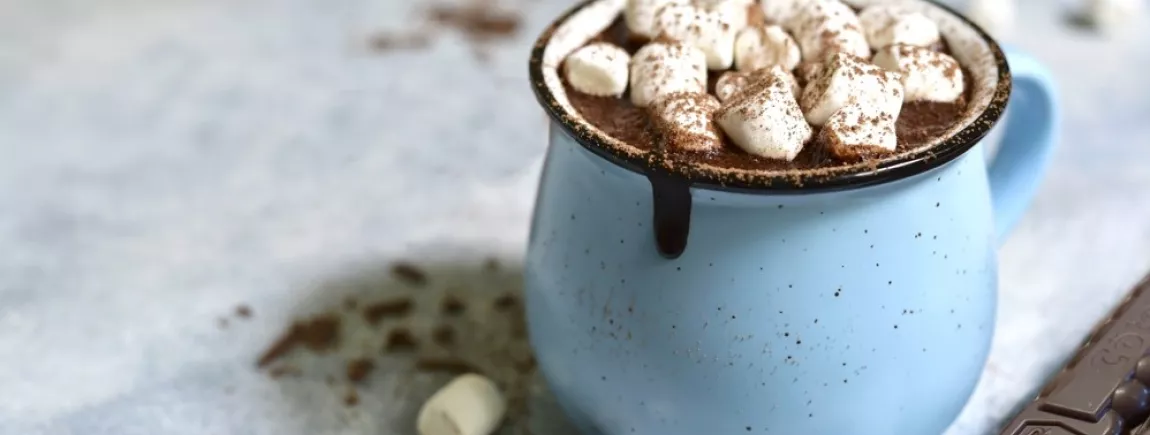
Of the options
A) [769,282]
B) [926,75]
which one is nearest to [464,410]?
[769,282]

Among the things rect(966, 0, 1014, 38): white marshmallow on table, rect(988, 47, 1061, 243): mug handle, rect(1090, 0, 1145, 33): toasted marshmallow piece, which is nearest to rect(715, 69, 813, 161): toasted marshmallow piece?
rect(988, 47, 1061, 243): mug handle

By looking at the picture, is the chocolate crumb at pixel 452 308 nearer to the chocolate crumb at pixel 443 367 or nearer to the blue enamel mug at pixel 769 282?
the chocolate crumb at pixel 443 367

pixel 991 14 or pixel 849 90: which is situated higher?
pixel 849 90

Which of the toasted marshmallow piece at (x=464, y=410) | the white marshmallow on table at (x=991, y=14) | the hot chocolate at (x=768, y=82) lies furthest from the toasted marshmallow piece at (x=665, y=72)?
the white marshmallow on table at (x=991, y=14)

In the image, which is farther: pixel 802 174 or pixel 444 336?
pixel 444 336

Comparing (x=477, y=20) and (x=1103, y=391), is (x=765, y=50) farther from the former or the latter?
(x=477, y=20)

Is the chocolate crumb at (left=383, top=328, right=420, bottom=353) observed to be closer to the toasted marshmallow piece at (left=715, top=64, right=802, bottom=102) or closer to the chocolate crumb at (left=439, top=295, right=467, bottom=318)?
the chocolate crumb at (left=439, top=295, right=467, bottom=318)
